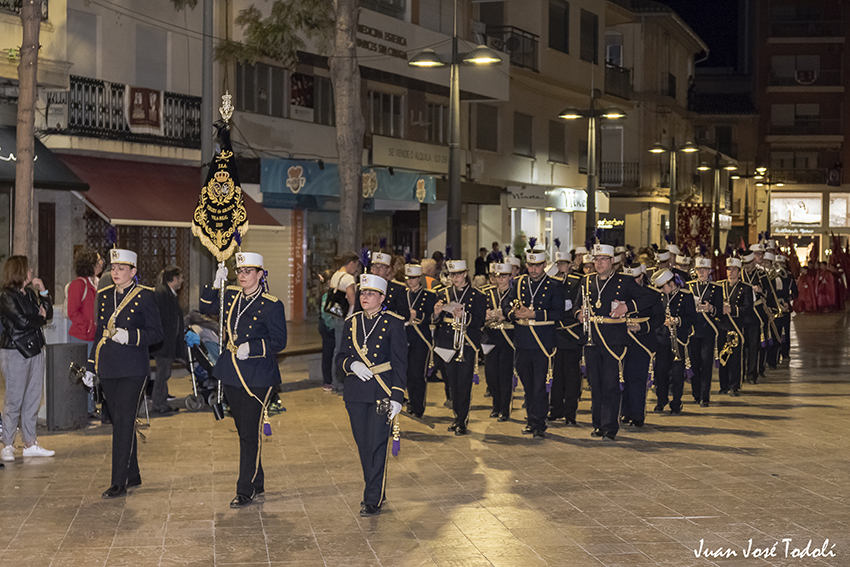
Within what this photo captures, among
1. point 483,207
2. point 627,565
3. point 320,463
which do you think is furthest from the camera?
point 483,207

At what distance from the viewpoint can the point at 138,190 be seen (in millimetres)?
22172

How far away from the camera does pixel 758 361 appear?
60.5 ft

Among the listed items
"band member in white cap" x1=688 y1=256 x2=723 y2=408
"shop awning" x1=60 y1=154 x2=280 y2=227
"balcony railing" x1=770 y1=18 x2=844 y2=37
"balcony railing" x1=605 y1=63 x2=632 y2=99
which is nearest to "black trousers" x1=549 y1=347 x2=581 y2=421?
"band member in white cap" x1=688 y1=256 x2=723 y2=408

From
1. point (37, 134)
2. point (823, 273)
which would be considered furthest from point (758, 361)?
point (823, 273)

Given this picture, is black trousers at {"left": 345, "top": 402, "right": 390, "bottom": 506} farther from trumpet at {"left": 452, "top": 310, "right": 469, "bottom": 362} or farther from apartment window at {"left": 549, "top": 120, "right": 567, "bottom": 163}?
apartment window at {"left": 549, "top": 120, "right": 567, "bottom": 163}

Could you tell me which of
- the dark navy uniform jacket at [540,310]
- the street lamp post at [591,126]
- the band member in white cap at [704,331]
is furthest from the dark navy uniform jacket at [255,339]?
the street lamp post at [591,126]

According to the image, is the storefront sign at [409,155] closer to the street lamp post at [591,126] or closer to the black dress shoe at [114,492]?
the street lamp post at [591,126]

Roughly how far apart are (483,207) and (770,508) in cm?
2725

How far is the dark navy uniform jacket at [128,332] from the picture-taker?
9.36m

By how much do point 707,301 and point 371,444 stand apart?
26.6 ft

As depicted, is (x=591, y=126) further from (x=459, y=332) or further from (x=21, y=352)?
(x=21, y=352)

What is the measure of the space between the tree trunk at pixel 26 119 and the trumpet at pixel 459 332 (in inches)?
224

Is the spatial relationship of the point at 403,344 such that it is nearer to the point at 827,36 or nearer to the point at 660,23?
the point at 660,23

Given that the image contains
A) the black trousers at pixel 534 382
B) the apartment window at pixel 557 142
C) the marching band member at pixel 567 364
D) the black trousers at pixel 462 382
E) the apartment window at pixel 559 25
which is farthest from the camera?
the apartment window at pixel 557 142
